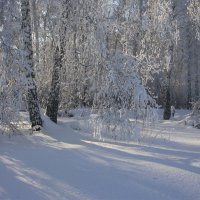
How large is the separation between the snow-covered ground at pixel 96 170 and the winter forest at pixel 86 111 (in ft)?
0.06

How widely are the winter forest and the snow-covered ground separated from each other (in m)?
0.02

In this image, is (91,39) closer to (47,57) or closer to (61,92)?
(47,57)

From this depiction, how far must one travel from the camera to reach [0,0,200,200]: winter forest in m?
8.28

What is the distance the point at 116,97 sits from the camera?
11094mm

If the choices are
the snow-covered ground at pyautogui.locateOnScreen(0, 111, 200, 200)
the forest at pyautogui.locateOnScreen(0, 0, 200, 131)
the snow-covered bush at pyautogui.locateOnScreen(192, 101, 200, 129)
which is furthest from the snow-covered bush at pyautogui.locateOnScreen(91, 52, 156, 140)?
the snow-covered bush at pyautogui.locateOnScreen(192, 101, 200, 129)

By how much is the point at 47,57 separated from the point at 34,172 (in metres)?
6.82

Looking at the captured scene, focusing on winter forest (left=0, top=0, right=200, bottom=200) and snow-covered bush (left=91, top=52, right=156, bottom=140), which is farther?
snow-covered bush (left=91, top=52, right=156, bottom=140)

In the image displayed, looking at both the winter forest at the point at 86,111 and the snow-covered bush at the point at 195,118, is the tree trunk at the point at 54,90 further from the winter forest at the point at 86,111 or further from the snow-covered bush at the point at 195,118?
the snow-covered bush at the point at 195,118

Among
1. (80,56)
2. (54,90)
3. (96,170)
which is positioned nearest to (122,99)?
(80,56)

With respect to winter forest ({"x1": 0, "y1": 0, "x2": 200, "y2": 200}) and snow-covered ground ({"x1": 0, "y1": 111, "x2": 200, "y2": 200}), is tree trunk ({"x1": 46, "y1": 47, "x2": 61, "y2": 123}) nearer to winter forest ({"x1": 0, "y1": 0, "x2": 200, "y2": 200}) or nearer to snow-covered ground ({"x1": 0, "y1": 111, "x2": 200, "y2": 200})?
winter forest ({"x1": 0, "y1": 0, "x2": 200, "y2": 200})

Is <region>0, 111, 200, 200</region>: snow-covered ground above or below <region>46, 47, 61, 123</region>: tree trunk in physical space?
below

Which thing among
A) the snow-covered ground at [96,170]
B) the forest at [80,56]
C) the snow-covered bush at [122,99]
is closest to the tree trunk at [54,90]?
the forest at [80,56]

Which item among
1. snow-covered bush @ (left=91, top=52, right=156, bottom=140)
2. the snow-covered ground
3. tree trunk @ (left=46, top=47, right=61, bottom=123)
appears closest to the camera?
the snow-covered ground

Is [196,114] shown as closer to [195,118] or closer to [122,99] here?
[195,118]
